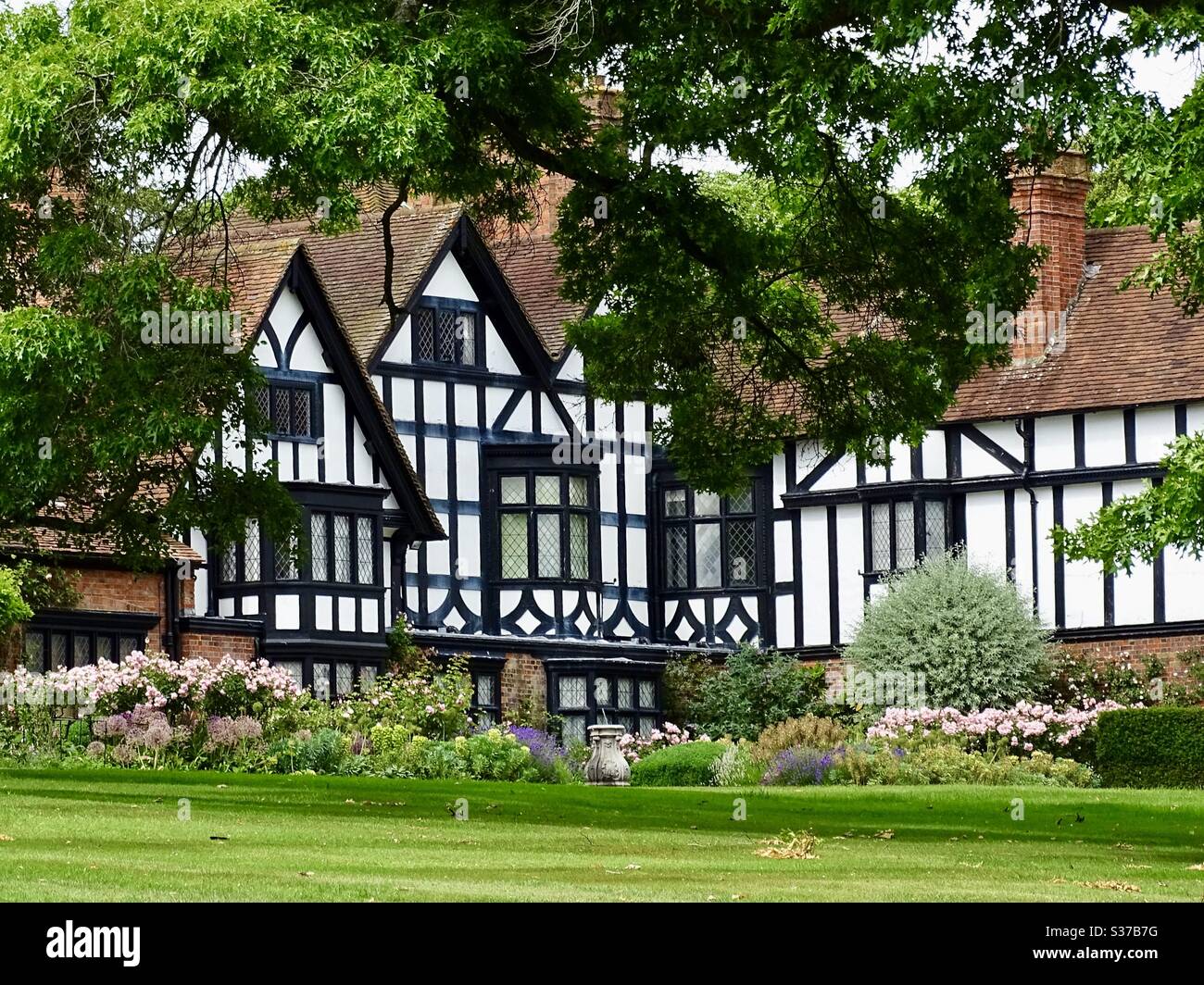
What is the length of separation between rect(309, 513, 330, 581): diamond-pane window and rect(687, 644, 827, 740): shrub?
687 cm

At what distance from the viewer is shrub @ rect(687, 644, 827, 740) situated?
37406 mm

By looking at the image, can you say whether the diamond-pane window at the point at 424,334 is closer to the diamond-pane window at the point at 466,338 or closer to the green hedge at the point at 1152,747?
the diamond-pane window at the point at 466,338

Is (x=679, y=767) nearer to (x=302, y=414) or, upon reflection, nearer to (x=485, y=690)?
(x=485, y=690)

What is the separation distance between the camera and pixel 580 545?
38.9m

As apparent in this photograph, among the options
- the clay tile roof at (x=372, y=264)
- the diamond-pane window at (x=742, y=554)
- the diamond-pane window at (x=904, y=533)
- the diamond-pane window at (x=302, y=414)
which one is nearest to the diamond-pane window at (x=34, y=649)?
the diamond-pane window at (x=302, y=414)

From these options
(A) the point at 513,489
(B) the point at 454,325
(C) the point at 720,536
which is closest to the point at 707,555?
(C) the point at 720,536

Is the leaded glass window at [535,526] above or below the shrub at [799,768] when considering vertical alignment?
above

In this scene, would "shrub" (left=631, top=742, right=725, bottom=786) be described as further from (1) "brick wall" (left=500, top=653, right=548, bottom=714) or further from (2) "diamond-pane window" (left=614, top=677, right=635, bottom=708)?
(2) "diamond-pane window" (left=614, top=677, right=635, bottom=708)

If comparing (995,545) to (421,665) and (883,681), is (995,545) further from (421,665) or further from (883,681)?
(421,665)

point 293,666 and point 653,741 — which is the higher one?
point 293,666

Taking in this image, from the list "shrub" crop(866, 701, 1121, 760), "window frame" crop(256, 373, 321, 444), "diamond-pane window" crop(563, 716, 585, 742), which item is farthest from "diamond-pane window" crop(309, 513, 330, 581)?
"shrub" crop(866, 701, 1121, 760)

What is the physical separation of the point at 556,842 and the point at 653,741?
19.2m

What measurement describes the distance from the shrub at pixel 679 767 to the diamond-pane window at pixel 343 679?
188 inches

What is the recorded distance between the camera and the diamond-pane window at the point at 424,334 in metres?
37.5
